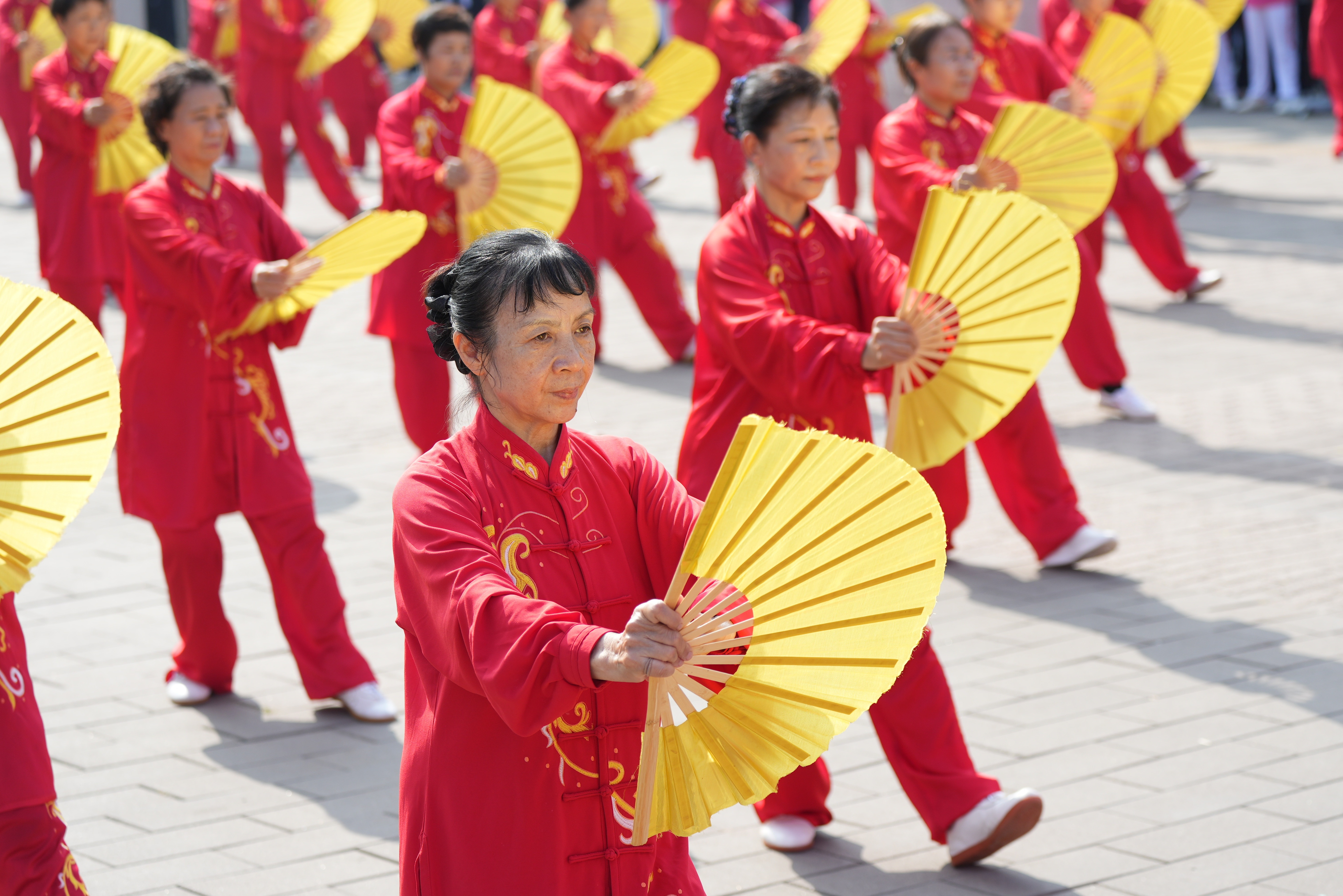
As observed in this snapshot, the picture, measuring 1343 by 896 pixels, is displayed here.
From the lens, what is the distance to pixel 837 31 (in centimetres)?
1003

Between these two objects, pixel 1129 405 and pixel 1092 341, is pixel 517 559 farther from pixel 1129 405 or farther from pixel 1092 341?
pixel 1129 405

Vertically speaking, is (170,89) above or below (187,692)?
above

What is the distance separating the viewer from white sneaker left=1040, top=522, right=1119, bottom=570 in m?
5.51

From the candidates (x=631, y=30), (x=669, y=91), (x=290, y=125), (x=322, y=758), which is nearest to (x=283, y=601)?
(x=322, y=758)

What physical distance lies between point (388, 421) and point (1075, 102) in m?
3.44

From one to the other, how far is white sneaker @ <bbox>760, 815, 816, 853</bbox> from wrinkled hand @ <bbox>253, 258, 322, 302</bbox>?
1823mm

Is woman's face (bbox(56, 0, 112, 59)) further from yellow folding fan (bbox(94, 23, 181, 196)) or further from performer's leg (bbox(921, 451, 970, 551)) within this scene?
performer's leg (bbox(921, 451, 970, 551))

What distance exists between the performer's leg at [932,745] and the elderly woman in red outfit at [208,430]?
5.13 feet

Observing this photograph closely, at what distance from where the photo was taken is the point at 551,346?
233cm

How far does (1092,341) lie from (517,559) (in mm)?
5401

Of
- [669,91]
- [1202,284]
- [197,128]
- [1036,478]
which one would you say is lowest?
[1202,284]

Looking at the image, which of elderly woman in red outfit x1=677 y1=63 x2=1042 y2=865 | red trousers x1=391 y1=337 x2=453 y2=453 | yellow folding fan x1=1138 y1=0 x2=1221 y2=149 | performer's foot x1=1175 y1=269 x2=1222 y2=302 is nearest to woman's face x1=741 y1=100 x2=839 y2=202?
elderly woman in red outfit x1=677 y1=63 x2=1042 y2=865

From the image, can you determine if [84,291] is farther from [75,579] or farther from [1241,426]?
[1241,426]

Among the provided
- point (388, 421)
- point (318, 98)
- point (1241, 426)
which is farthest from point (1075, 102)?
point (318, 98)
